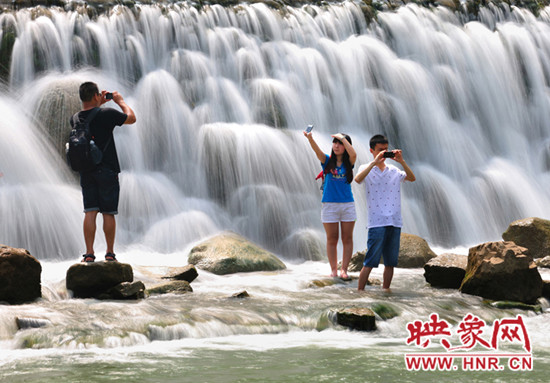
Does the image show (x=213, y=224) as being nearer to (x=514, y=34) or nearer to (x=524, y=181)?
(x=524, y=181)

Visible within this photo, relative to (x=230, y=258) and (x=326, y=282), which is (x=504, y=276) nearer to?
(x=326, y=282)

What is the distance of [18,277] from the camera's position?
7172mm

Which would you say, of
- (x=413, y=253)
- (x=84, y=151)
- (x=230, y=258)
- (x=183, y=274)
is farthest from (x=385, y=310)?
(x=413, y=253)

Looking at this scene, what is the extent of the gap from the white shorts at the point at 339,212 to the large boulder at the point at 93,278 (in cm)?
271

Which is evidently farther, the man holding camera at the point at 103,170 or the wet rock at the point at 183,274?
the wet rock at the point at 183,274

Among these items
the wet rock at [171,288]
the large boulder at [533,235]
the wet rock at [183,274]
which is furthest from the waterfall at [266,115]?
the wet rock at [171,288]

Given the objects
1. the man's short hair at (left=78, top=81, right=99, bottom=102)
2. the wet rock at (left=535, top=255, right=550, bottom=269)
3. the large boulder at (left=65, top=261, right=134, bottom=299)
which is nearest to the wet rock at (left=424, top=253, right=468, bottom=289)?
the wet rock at (left=535, top=255, right=550, bottom=269)

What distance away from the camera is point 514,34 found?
20.0 meters

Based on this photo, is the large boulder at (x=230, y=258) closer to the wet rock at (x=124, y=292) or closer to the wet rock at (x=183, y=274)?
the wet rock at (x=183, y=274)

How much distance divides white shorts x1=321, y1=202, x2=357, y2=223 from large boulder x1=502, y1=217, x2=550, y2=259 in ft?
14.6

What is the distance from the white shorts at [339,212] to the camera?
888 centimetres

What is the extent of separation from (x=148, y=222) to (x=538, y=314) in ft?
23.8

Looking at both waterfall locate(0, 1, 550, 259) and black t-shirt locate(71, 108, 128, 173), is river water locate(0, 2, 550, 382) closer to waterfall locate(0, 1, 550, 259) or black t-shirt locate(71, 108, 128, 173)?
waterfall locate(0, 1, 550, 259)

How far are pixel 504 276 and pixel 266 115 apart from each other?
8057mm
